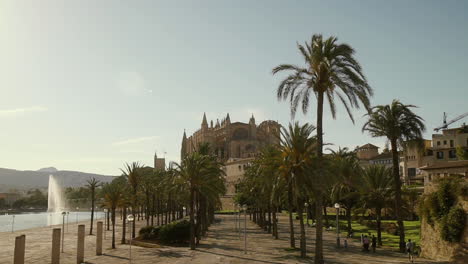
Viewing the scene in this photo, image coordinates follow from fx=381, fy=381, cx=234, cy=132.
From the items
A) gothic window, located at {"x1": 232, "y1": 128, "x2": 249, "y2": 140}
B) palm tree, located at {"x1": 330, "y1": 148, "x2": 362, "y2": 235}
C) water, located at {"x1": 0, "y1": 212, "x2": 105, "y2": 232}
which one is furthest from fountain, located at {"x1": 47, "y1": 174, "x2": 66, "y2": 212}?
palm tree, located at {"x1": 330, "y1": 148, "x2": 362, "y2": 235}

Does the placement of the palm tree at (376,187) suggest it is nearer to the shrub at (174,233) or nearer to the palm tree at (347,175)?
the palm tree at (347,175)

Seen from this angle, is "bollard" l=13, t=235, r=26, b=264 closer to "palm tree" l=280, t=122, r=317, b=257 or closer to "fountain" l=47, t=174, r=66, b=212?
"palm tree" l=280, t=122, r=317, b=257

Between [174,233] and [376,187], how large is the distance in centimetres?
2463

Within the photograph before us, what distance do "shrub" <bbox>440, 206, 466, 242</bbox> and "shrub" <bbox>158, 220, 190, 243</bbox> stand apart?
25786 mm

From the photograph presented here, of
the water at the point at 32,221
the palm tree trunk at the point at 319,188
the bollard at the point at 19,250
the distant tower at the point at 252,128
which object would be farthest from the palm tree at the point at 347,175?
the distant tower at the point at 252,128

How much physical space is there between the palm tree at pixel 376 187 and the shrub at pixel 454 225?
1642 centimetres

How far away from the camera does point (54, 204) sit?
622 feet

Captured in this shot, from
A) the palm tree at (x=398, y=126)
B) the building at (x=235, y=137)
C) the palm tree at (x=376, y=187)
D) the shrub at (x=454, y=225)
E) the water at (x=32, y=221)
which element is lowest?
the water at (x=32, y=221)

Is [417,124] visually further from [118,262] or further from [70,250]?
[70,250]

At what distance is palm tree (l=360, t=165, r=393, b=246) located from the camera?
4356 centimetres

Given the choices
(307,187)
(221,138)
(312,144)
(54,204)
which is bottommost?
(54,204)

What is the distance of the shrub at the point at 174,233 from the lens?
41.3m

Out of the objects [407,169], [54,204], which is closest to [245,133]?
[407,169]

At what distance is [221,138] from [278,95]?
130 meters
